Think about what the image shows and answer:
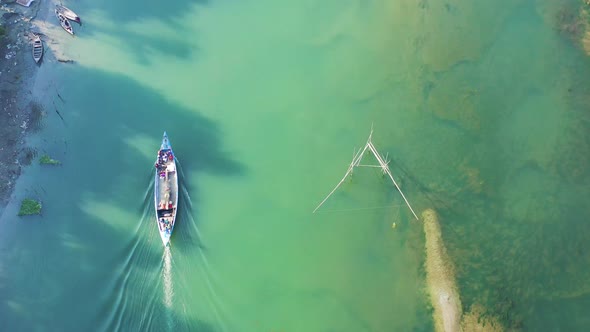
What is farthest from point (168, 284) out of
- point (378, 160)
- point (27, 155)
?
point (378, 160)

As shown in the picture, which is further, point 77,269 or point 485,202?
point 485,202

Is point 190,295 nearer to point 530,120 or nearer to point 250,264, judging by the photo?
point 250,264

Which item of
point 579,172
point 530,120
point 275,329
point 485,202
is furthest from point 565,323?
point 275,329

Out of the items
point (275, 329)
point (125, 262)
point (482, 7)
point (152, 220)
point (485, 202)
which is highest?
point (482, 7)

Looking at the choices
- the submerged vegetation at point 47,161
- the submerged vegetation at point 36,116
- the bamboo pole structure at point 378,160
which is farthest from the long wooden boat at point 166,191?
the submerged vegetation at point 36,116

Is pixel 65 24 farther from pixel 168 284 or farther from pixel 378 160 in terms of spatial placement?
pixel 378 160

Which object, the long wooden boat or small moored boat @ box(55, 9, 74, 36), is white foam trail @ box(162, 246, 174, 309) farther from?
small moored boat @ box(55, 9, 74, 36)
